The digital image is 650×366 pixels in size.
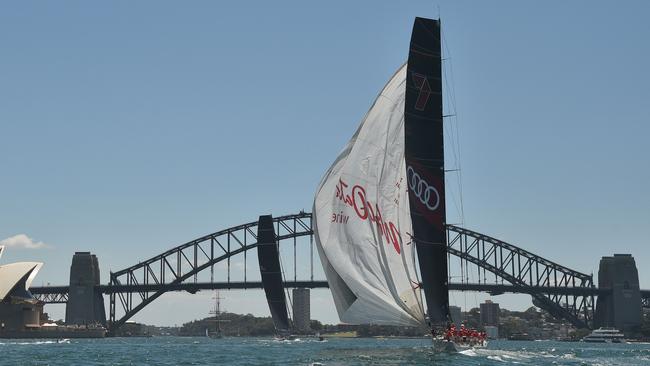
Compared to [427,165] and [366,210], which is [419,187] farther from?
→ [366,210]

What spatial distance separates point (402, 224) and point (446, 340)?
500cm

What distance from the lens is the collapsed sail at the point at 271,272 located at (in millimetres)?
98875

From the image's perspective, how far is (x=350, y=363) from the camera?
40781mm

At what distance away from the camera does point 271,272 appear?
99688mm

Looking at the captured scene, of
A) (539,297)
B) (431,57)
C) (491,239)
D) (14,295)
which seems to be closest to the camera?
(431,57)

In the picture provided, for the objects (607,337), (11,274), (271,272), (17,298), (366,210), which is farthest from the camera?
(17,298)

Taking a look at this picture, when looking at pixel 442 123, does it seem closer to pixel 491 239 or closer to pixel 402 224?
pixel 402 224

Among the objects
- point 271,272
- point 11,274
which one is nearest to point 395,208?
point 271,272

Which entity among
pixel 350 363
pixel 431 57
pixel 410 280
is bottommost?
pixel 350 363

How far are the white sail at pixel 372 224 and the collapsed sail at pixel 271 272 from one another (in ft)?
185

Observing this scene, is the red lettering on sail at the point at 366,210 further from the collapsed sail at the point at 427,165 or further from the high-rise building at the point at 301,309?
the high-rise building at the point at 301,309

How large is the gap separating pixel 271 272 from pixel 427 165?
57.8 m

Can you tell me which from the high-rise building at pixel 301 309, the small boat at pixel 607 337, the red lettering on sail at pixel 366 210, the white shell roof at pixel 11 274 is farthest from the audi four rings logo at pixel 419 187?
the high-rise building at pixel 301 309

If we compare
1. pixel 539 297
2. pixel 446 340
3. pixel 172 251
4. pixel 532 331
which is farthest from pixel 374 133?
pixel 532 331
